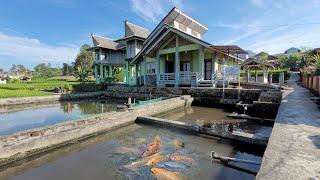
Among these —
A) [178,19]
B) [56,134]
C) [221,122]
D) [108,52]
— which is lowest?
[221,122]

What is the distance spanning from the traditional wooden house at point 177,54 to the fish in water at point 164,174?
1276cm

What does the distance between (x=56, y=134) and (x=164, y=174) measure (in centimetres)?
459

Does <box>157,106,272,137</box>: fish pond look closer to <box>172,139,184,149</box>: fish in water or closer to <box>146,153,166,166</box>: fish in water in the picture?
<box>172,139,184,149</box>: fish in water

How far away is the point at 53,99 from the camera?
832 inches

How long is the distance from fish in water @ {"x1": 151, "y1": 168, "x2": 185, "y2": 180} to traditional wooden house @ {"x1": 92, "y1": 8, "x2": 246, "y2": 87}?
12764mm

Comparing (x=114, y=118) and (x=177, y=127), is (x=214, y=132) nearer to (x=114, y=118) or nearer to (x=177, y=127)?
(x=177, y=127)

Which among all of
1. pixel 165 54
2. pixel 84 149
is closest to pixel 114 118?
pixel 84 149

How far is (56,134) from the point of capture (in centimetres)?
803

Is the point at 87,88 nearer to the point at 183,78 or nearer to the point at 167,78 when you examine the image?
the point at 167,78

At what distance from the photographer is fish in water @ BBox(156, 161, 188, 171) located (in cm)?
623

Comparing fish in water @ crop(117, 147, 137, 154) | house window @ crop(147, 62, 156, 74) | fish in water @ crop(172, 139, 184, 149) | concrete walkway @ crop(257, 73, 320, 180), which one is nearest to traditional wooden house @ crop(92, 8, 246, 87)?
house window @ crop(147, 62, 156, 74)

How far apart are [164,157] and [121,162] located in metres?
1.37

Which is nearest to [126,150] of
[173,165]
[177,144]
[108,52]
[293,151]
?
[177,144]

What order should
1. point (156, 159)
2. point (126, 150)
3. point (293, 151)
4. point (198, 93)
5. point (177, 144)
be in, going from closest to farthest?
point (293, 151), point (156, 159), point (126, 150), point (177, 144), point (198, 93)
